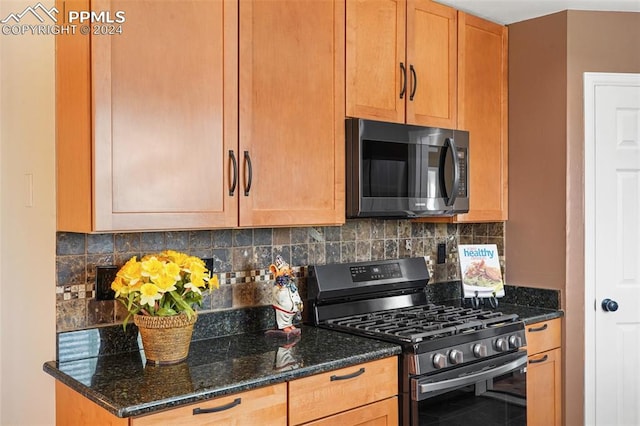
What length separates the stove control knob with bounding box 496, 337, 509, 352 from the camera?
2.60m

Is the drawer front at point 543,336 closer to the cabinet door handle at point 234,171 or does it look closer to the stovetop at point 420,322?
the stovetop at point 420,322

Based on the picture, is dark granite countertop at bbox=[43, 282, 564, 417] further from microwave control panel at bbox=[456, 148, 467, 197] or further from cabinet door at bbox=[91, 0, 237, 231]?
microwave control panel at bbox=[456, 148, 467, 197]

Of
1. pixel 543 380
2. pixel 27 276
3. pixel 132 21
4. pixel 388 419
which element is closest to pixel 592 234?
pixel 543 380

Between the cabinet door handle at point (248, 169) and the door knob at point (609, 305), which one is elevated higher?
the cabinet door handle at point (248, 169)

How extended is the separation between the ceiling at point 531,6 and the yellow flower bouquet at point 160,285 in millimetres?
1812

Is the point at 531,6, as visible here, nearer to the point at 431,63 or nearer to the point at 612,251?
the point at 431,63

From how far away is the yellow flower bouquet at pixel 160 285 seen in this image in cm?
195

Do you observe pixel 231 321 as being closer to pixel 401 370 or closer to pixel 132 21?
pixel 401 370

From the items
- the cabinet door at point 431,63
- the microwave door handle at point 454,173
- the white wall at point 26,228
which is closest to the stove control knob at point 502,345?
the microwave door handle at point 454,173

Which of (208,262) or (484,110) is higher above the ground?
(484,110)

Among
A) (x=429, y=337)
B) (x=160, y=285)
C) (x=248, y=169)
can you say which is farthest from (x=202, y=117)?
(x=429, y=337)

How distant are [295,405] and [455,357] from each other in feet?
2.42

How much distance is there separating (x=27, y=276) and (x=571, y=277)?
8.11 ft

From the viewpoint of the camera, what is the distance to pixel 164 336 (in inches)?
78.8
